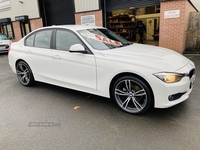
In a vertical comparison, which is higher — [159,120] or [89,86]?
[89,86]

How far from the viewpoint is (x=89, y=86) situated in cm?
340

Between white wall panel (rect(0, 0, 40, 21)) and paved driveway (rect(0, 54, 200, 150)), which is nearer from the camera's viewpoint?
paved driveway (rect(0, 54, 200, 150))

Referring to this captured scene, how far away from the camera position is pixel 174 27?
7.88 meters

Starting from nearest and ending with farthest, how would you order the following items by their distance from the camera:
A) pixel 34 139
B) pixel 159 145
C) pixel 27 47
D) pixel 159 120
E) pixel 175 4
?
pixel 159 145 → pixel 34 139 → pixel 159 120 → pixel 27 47 → pixel 175 4

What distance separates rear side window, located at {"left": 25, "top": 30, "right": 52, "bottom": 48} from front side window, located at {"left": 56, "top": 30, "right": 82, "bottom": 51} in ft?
0.92

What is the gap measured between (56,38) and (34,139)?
7.31 ft

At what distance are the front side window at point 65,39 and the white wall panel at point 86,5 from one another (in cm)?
690

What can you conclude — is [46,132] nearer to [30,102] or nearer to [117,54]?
[30,102]

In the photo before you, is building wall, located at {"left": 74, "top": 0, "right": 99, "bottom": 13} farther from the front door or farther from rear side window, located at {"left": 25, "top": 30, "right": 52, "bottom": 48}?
the front door

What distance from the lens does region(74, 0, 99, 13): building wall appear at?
10.1 m

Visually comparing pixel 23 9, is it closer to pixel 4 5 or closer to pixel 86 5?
pixel 4 5

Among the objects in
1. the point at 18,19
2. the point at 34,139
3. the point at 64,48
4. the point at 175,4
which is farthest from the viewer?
the point at 18,19

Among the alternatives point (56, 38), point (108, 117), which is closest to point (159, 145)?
point (108, 117)

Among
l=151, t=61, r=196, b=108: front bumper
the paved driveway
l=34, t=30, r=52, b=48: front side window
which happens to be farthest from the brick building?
l=34, t=30, r=52, b=48: front side window
